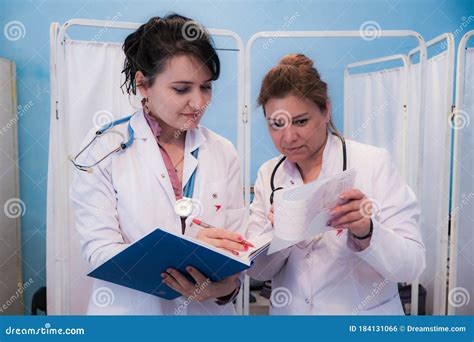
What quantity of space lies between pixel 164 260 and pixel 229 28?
0.74 m

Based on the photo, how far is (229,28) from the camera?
1.25 meters

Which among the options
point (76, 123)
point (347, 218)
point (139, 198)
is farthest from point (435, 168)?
point (76, 123)

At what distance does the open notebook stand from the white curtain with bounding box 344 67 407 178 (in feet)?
1.93

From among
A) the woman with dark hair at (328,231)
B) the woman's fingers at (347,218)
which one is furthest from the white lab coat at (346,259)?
the woman's fingers at (347,218)

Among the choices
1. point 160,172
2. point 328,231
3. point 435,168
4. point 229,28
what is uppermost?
point 229,28

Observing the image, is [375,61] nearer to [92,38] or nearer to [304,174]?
[304,174]

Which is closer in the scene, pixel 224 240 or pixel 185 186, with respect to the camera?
pixel 224 240

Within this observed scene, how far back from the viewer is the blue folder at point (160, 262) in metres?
0.75

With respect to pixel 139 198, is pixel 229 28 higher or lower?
higher

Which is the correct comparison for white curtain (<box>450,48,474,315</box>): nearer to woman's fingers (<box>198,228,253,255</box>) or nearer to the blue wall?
the blue wall

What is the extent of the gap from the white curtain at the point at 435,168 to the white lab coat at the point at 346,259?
529mm

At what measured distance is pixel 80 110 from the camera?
4.29 feet

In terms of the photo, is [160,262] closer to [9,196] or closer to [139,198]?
[139,198]

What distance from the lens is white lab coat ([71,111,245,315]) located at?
0.94 metres
